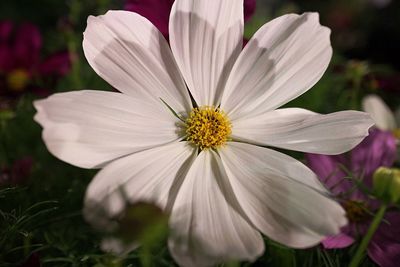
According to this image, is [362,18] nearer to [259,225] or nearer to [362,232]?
[362,232]

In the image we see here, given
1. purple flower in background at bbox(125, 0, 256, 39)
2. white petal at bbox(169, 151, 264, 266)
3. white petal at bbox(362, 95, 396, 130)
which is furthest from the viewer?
white petal at bbox(362, 95, 396, 130)

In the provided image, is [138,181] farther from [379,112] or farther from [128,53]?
[379,112]

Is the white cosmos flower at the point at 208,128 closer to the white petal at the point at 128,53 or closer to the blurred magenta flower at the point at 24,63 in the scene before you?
the white petal at the point at 128,53

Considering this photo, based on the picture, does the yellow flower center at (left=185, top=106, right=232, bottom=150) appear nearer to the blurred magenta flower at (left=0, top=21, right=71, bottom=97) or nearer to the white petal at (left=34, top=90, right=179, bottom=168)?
the white petal at (left=34, top=90, right=179, bottom=168)

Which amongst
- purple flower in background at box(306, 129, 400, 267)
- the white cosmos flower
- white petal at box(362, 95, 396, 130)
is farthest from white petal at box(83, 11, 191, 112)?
white petal at box(362, 95, 396, 130)

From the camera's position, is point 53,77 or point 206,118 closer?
point 206,118

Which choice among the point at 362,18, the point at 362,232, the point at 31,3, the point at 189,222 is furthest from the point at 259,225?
the point at 362,18
